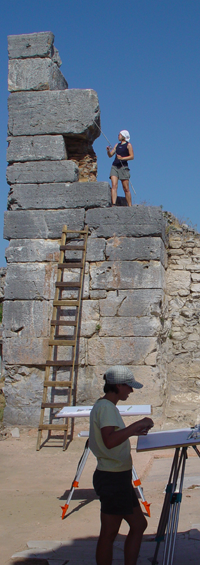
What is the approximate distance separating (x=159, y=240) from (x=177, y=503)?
4227mm

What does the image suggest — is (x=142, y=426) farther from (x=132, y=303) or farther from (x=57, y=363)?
(x=132, y=303)

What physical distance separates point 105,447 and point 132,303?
3.84 m

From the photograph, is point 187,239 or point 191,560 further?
point 187,239

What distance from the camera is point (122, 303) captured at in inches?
263

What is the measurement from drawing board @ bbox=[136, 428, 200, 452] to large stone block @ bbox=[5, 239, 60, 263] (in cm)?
408

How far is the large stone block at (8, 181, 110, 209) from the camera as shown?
22.7 feet

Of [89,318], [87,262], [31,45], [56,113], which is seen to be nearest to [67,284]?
[87,262]

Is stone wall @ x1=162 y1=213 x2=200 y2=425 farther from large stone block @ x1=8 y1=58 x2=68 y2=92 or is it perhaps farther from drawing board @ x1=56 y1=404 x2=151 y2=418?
drawing board @ x1=56 y1=404 x2=151 y2=418

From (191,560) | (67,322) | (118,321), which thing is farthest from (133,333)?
(191,560)

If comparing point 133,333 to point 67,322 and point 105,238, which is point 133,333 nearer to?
point 67,322

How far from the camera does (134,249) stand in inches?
266

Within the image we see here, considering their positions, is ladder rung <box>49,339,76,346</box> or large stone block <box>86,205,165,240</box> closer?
ladder rung <box>49,339,76,346</box>

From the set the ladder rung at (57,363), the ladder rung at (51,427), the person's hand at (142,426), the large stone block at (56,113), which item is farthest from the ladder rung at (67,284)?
the person's hand at (142,426)

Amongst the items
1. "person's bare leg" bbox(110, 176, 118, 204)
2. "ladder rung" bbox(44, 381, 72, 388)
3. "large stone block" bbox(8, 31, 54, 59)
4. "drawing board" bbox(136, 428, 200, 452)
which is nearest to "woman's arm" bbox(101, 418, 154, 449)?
"drawing board" bbox(136, 428, 200, 452)
